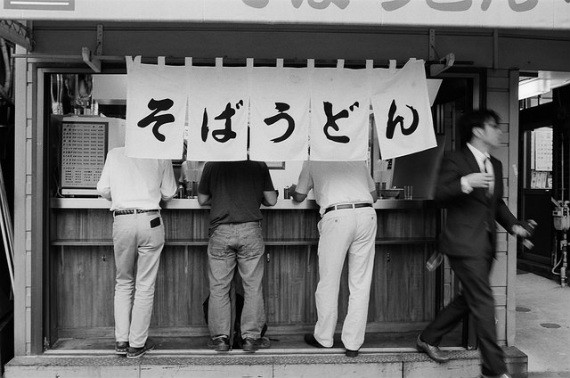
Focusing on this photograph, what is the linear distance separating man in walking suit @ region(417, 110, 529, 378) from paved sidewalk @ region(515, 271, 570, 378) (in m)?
1.32

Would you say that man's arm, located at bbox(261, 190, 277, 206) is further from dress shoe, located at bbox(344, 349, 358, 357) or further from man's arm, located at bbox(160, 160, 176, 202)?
dress shoe, located at bbox(344, 349, 358, 357)

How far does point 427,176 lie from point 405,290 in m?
1.49

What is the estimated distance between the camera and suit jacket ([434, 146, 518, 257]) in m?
4.06

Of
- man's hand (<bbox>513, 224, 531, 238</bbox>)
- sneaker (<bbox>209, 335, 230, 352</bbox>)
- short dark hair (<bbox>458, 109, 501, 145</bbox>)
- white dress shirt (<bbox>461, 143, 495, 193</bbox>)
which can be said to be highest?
short dark hair (<bbox>458, 109, 501, 145</bbox>)

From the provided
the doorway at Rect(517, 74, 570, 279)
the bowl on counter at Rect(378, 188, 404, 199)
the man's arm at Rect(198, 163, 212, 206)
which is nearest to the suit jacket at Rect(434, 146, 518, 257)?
the bowl on counter at Rect(378, 188, 404, 199)

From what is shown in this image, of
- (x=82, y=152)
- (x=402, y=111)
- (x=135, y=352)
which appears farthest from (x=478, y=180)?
(x=82, y=152)

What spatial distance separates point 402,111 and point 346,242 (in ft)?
4.29

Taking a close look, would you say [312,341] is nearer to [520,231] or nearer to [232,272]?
[232,272]

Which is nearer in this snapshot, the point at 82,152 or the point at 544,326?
the point at 82,152

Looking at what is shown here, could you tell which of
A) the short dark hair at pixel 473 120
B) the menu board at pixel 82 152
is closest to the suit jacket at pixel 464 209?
the short dark hair at pixel 473 120

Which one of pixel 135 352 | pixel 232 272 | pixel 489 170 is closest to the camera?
pixel 489 170

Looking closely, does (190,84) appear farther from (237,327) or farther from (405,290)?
(405,290)

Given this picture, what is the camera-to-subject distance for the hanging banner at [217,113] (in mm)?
4465

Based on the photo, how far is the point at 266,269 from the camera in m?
5.41
